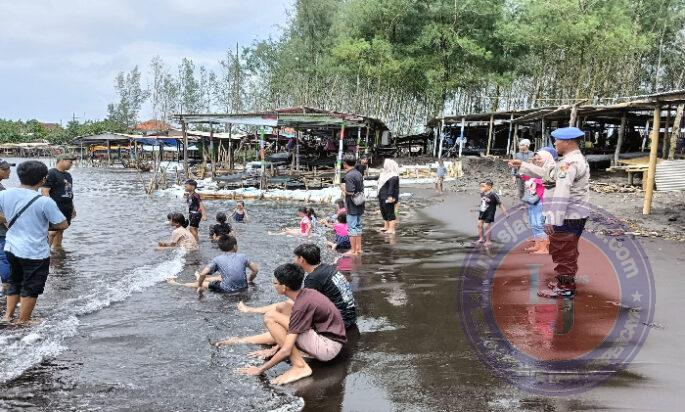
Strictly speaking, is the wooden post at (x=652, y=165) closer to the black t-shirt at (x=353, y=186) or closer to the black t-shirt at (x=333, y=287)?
the black t-shirt at (x=353, y=186)

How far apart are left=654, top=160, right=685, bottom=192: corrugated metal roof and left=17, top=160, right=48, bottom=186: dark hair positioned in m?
14.0

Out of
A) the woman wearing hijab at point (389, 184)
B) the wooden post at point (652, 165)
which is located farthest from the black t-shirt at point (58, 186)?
the wooden post at point (652, 165)

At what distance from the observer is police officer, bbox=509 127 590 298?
17.0 feet

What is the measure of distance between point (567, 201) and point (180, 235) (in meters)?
6.87

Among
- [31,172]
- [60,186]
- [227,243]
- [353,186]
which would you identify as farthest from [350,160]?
[60,186]

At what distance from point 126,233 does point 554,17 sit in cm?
2254

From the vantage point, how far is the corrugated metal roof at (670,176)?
522 inches

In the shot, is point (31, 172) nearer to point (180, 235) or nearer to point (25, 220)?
point (25, 220)

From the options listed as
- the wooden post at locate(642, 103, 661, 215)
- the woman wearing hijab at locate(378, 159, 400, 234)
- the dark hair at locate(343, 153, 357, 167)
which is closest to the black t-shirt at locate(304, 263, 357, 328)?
the dark hair at locate(343, 153, 357, 167)

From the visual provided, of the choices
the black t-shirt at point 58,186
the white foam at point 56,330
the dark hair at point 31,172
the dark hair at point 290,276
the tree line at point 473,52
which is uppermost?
the tree line at point 473,52

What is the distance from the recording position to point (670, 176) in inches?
530

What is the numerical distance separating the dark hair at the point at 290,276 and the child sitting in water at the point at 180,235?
18.3ft

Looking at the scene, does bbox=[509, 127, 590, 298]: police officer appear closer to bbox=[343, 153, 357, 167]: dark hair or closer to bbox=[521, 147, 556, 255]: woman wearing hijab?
bbox=[521, 147, 556, 255]: woman wearing hijab

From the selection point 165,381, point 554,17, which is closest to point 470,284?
point 165,381
